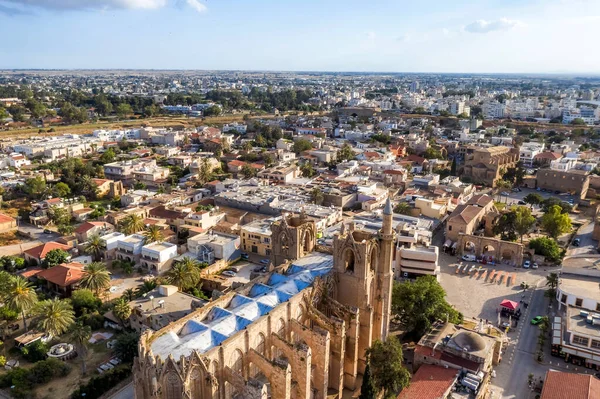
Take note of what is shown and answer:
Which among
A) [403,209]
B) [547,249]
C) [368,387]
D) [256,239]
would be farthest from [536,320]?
[256,239]

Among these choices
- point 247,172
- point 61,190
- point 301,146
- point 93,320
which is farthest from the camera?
point 301,146

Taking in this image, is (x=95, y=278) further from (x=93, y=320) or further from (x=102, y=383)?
(x=102, y=383)

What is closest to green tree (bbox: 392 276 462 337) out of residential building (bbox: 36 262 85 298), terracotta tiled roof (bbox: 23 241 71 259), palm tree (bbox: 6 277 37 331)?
residential building (bbox: 36 262 85 298)

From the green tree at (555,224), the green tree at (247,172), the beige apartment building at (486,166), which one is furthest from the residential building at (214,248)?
the beige apartment building at (486,166)

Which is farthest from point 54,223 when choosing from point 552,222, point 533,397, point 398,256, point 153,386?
point 552,222

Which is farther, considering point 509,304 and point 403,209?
point 403,209

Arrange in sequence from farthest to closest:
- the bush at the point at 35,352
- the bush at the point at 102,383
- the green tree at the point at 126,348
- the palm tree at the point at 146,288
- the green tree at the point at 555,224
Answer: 1. the green tree at the point at 555,224
2. the palm tree at the point at 146,288
3. the bush at the point at 35,352
4. the green tree at the point at 126,348
5. the bush at the point at 102,383

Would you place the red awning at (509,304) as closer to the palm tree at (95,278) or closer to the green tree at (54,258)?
the palm tree at (95,278)
